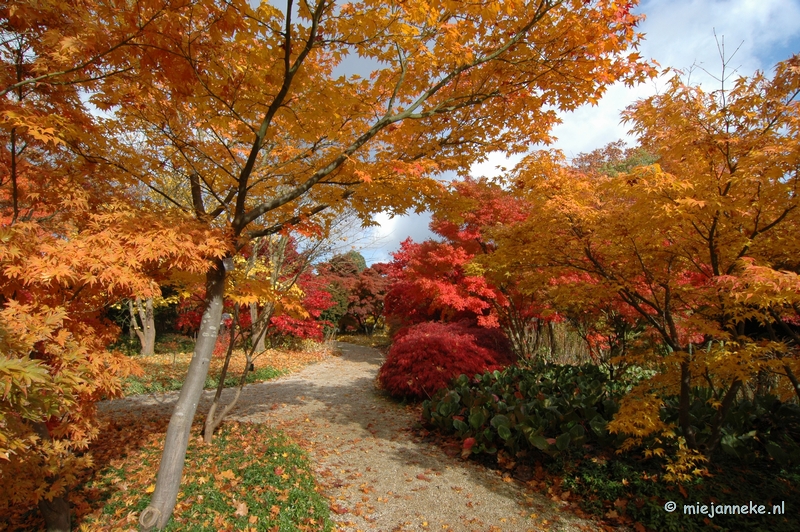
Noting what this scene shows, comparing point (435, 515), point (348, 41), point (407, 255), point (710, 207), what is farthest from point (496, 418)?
point (407, 255)

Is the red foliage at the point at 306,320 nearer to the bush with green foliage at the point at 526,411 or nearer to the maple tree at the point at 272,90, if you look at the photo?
the bush with green foliage at the point at 526,411

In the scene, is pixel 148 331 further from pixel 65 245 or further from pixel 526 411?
pixel 526 411

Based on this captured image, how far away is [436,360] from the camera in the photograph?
716cm

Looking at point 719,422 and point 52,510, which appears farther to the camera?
point 719,422

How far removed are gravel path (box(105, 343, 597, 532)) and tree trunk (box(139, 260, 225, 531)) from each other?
1.47 meters

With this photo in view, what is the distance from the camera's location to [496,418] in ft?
16.1

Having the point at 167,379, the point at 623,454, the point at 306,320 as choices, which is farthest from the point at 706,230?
the point at 306,320

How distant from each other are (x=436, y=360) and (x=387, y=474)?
2.87 metres

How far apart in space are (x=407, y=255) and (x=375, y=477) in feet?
32.8

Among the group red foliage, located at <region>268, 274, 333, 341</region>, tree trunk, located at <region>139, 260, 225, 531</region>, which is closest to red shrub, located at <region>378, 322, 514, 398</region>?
tree trunk, located at <region>139, 260, 225, 531</region>

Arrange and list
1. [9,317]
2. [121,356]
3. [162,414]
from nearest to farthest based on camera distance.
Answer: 1. [9,317]
2. [121,356]
3. [162,414]

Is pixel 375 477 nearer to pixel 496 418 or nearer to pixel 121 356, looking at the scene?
pixel 496 418

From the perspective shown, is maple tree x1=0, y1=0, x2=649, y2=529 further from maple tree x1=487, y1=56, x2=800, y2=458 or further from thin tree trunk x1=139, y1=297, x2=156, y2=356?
thin tree trunk x1=139, y1=297, x2=156, y2=356

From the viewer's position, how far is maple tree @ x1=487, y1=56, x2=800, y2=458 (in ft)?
10.2
